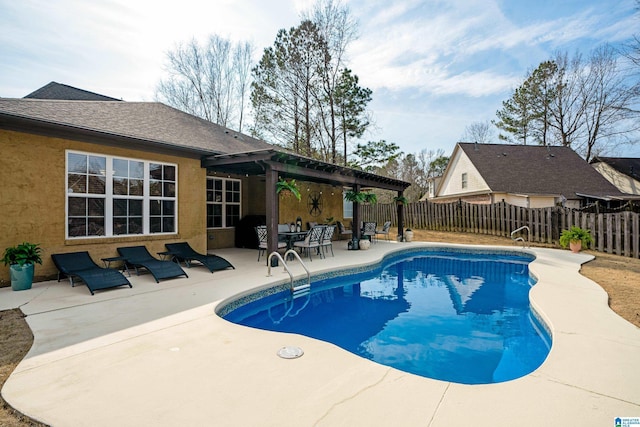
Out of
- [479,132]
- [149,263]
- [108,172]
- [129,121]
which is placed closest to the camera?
[149,263]

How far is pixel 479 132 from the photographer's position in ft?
104

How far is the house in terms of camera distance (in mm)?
5777

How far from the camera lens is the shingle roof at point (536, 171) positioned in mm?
18578

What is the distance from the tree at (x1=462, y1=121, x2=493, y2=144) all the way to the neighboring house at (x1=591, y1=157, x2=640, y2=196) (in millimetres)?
8450

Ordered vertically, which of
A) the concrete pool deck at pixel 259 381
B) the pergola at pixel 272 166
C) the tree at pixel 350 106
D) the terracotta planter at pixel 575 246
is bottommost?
the concrete pool deck at pixel 259 381

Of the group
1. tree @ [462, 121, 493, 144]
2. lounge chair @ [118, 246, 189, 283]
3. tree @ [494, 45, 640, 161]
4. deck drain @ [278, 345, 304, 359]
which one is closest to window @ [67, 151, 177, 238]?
lounge chair @ [118, 246, 189, 283]

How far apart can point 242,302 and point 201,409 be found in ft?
11.0

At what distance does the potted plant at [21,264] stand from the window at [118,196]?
0.84m

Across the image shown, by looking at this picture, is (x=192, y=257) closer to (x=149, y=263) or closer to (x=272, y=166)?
(x=149, y=263)

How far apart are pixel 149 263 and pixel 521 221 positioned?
15317 millimetres

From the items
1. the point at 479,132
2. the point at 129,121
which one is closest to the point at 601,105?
the point at 479,132

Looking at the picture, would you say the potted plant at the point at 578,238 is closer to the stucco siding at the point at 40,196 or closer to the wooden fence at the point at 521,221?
the wooden fence at the point at 521,221

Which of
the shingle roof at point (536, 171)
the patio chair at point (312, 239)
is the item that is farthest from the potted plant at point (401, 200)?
the shingle roof at point (536, 171)

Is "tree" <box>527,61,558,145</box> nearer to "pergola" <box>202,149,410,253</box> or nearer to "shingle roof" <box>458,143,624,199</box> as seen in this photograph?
"shingle roof" <box>458,143,624,199</box>
